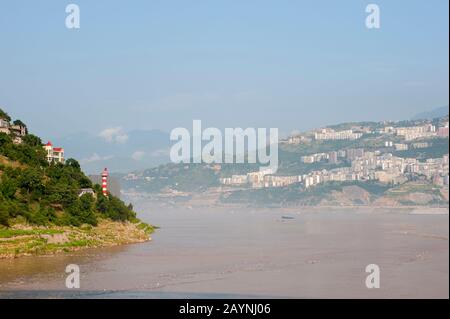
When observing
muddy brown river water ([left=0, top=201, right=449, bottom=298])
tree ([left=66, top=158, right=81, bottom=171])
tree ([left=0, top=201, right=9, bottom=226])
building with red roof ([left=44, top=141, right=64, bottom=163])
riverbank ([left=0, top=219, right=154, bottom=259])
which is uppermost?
building with red roof ([left=44, top=141, right=64, bottom=163])

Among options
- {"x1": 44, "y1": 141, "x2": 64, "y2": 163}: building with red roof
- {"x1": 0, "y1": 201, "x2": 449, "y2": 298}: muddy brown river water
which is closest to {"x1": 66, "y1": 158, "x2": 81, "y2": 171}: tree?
{"x1": 44, "y1": 141, "x2": 64, "y2": 163}: building with red roof

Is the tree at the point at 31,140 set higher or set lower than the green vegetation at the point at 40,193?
higher

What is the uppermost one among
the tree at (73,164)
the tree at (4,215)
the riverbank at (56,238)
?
the tree at (73,164)

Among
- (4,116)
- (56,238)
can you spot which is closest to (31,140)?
(4,116)

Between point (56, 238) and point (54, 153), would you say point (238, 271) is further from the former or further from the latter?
point (54, 153)

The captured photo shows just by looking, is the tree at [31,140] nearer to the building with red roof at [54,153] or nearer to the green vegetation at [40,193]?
the green vegetation at [40,193]

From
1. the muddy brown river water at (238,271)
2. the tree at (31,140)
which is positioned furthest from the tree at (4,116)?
the muddy brown river water at (238,271)

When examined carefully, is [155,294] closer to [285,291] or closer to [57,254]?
[285,291]

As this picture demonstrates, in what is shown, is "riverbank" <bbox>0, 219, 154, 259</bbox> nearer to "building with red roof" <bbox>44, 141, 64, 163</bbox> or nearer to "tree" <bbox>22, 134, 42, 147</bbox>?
"tree" <bbox>22, 134, 42, 147</bbox>
